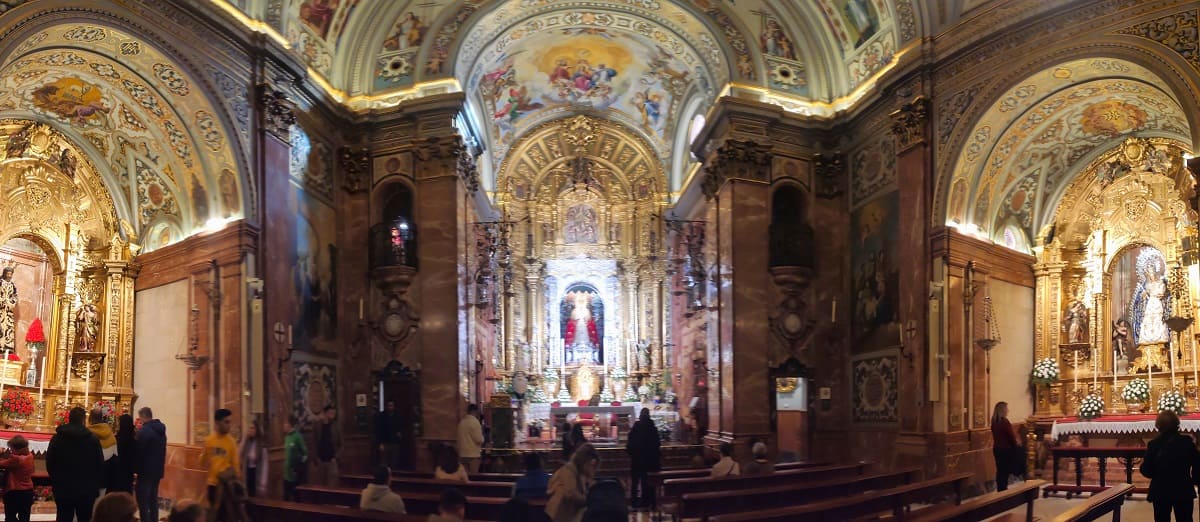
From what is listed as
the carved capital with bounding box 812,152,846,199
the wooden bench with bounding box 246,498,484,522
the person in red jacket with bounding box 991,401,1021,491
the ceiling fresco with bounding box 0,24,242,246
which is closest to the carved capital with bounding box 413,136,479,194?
the ceiling fresco with bounding box 0,24,242,246

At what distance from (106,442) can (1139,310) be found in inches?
719

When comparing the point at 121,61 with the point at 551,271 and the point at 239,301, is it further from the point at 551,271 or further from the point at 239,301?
the point at 551,271

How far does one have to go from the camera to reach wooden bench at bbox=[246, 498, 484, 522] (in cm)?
895

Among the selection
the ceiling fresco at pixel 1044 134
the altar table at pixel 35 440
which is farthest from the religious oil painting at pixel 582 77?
the altar table at pixel 35 440

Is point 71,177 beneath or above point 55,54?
beneath

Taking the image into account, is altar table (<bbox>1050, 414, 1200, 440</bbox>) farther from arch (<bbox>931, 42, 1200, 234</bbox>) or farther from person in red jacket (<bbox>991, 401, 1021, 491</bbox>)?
arch (<bbox>931, 42, 1200, 234</bbox>)

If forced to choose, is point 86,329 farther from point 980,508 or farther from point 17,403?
point 980,508

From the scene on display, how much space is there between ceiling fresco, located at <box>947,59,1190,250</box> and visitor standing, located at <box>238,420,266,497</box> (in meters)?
12.6

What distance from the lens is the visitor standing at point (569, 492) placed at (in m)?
8.84

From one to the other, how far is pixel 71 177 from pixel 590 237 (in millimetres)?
18048

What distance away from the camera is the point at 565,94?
3077cm

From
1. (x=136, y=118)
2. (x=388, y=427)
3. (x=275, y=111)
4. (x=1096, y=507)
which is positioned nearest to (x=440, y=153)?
(x=275, y=111)

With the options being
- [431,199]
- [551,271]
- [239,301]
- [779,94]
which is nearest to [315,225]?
[431,199]

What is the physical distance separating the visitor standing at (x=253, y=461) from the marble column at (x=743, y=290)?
390 inches
